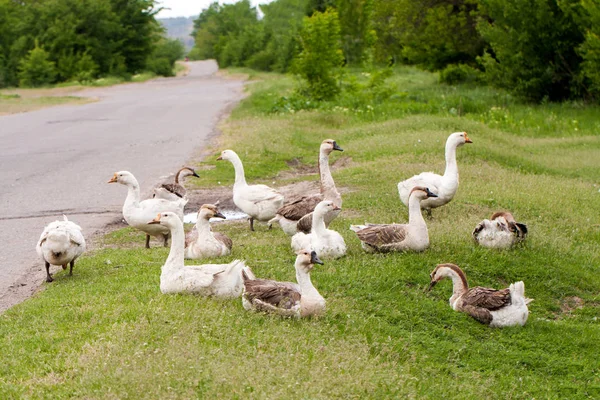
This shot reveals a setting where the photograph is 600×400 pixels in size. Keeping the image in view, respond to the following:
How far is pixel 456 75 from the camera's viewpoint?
35.5 m

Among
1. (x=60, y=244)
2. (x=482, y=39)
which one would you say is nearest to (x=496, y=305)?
(x=60, y=244)

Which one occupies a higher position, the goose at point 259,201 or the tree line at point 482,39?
the tree line at point 482,39

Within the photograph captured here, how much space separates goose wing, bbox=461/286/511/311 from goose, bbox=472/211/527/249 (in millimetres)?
1816

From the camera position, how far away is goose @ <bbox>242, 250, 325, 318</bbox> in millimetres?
6953

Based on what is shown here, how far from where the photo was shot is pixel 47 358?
5.93 m

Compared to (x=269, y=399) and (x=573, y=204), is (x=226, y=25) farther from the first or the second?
(x=269, y=399)

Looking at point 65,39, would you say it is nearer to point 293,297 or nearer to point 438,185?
Result: point 438,185

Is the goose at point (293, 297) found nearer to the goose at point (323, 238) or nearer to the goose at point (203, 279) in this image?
the goose at point (203, 279)

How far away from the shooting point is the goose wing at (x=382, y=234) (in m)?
9.21

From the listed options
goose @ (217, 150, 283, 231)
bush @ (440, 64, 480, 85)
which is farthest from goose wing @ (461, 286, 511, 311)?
bush @ (440, 64, 480, 85)

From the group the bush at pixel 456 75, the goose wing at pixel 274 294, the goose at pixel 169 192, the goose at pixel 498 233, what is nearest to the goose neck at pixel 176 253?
the goose wing at pixel 274 294

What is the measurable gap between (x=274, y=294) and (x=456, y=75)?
30174mm

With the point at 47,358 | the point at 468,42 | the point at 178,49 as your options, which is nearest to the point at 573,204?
the point at 47,358

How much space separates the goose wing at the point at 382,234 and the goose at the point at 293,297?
2.29 meters
